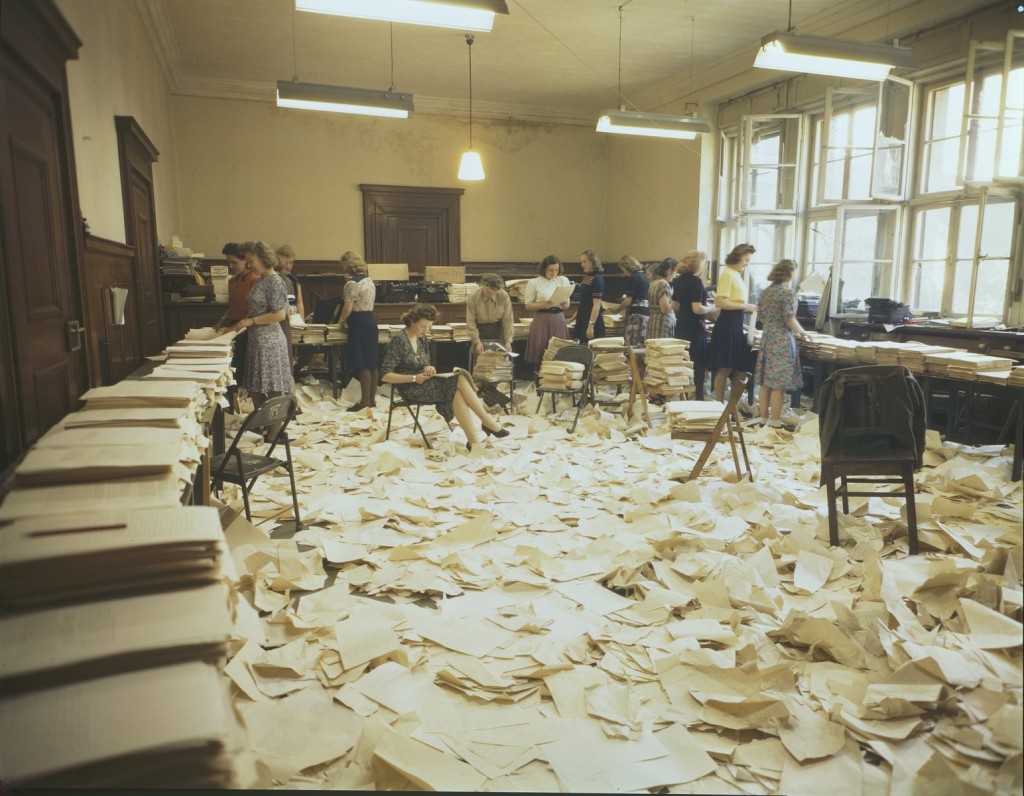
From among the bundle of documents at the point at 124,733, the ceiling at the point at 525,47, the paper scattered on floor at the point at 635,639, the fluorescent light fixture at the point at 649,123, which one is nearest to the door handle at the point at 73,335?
the paper scattered on floor at the point at 635,639

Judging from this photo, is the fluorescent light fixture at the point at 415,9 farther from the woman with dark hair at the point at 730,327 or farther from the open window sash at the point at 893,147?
the open window sash at the point at 893,147

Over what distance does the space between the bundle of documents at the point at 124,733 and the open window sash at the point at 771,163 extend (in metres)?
8.65

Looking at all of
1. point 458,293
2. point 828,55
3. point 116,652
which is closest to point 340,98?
point 458,293

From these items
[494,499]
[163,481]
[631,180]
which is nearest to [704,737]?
[163,481]

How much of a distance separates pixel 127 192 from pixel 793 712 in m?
6.25

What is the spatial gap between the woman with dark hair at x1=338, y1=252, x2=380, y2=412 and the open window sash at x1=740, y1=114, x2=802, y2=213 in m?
4.76

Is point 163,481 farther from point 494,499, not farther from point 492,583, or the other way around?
point 494,499

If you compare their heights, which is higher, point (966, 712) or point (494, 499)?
point (966, 712)

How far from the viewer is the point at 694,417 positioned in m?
5.15

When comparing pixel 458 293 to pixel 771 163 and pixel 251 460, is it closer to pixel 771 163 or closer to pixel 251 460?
pixel 771 163

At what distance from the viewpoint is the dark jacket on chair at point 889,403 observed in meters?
3.65

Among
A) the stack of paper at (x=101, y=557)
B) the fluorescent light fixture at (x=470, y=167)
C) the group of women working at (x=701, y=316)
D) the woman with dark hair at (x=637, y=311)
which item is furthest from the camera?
the fluorescent light fixture at (x=470, y=167)

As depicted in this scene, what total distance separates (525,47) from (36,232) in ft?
25.9

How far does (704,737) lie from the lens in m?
2.29
